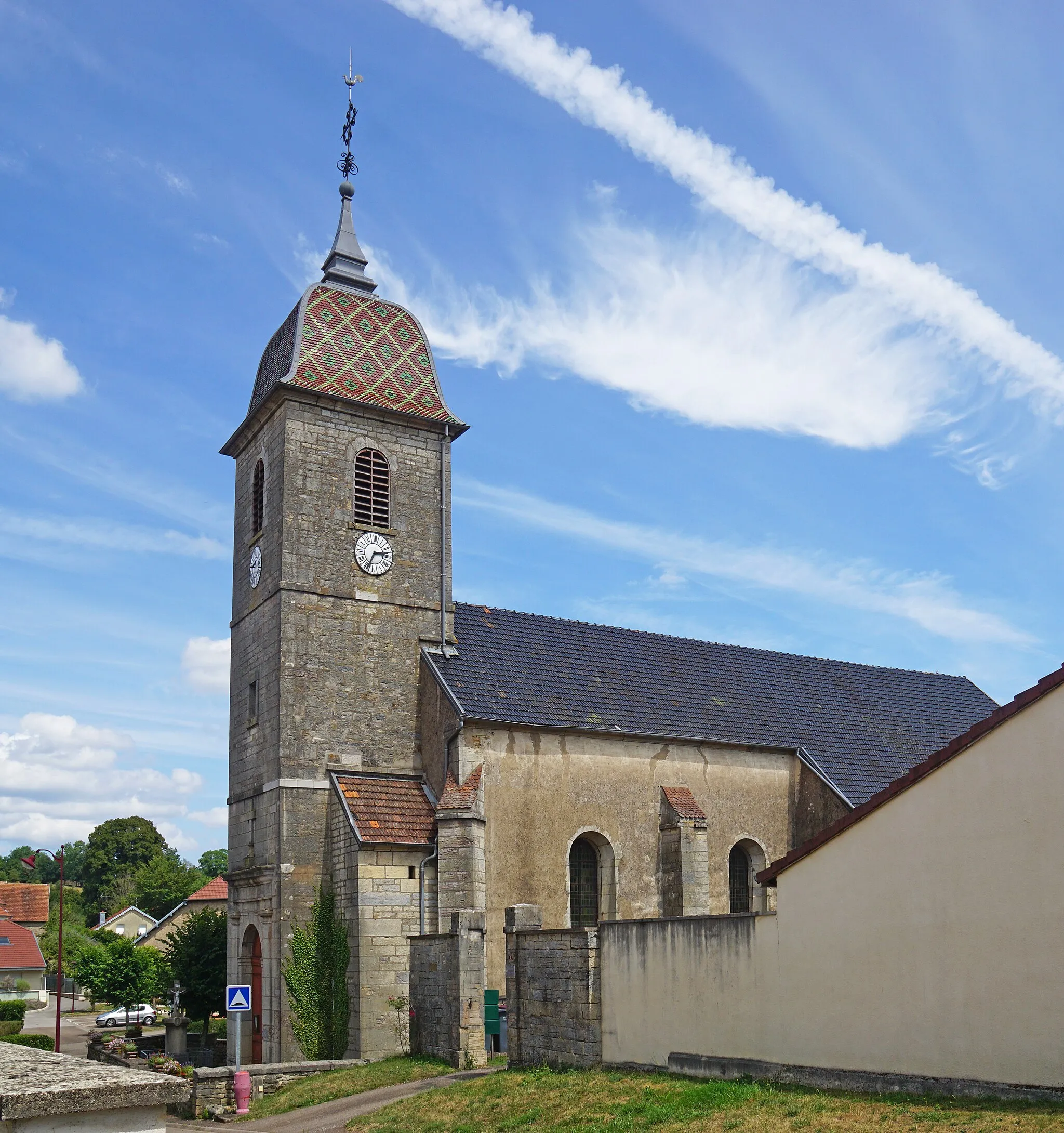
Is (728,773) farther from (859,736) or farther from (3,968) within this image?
(3,968)

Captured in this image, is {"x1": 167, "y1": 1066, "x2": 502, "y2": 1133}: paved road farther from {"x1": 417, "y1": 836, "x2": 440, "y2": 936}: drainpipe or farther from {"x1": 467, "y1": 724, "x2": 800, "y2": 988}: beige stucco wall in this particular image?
{"x1": 467, "y1": 724, "x2": 800, "y2": 988}: beige stucco wall

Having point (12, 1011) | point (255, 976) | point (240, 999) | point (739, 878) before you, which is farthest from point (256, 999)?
point (12, 1011)

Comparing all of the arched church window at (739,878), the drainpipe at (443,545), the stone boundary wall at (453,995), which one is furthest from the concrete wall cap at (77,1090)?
the arched church window at (739,878)

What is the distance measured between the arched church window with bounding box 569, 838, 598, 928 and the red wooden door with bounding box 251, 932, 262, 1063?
23.1 feet

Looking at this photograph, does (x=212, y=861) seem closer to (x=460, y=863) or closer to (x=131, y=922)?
(x=131, y=922)

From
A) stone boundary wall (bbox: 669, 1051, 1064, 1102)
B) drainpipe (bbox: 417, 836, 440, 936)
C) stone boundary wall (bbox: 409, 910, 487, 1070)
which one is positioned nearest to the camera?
stone boundary wall (bbox: 669, 1051, 1064, 1102)

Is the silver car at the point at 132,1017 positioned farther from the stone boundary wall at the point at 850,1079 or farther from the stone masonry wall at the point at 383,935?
the stone boundary wall at the point at 850,1079

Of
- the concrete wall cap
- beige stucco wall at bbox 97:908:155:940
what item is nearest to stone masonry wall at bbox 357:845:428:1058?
the concrete wall cap

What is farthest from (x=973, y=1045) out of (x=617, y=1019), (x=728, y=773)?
(x=728, y=773)

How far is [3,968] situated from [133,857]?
43990 mm

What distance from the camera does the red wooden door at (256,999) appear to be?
25.0 m

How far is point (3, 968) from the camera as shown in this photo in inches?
2424

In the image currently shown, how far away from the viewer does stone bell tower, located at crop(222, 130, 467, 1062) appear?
2441 cm

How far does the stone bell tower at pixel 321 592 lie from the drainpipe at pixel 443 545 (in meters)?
0.04
